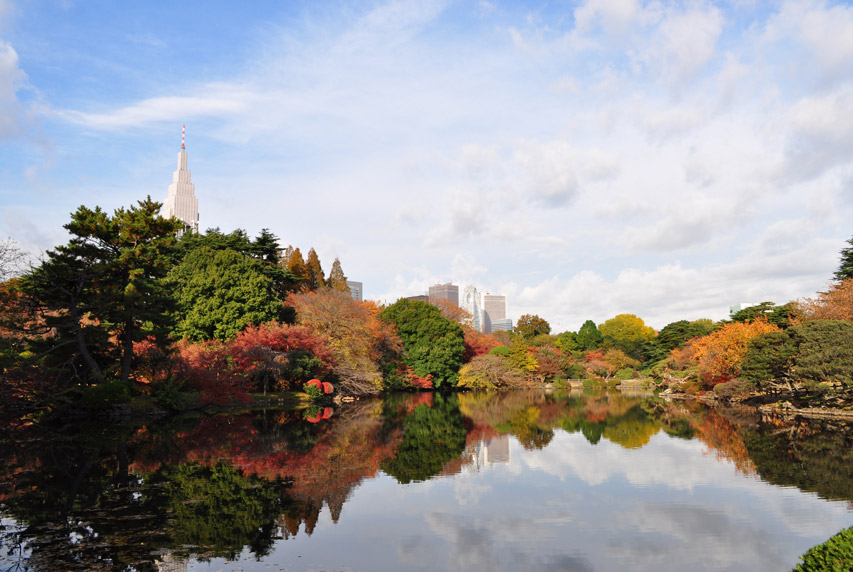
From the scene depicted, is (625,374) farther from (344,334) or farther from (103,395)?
(103,395)

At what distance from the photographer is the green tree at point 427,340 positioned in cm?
5053

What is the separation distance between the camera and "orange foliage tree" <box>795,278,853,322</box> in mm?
28734

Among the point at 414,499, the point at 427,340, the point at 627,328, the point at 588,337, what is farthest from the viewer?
the point at 627,328

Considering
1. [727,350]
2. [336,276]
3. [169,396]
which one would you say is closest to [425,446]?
[169,396]

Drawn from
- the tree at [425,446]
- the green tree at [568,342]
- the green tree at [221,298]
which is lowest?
the tree at [425,446]

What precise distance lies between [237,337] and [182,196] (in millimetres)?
54808

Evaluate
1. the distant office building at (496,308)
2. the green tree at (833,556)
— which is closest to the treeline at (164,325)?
the green tree at (833,556)

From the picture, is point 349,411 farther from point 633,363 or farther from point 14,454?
A: point 633,363

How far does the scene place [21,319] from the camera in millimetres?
21516

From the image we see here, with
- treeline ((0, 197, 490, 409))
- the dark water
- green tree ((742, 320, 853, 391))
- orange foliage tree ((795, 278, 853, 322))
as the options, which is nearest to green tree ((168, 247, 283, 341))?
treeline ((0, 197, 490, 409))

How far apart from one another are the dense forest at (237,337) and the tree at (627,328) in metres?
24.1

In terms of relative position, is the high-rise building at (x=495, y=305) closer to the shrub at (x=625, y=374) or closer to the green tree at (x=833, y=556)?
the shrub at (x=625, y=374)

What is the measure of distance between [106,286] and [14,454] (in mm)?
10084

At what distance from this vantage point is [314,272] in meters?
60.8
